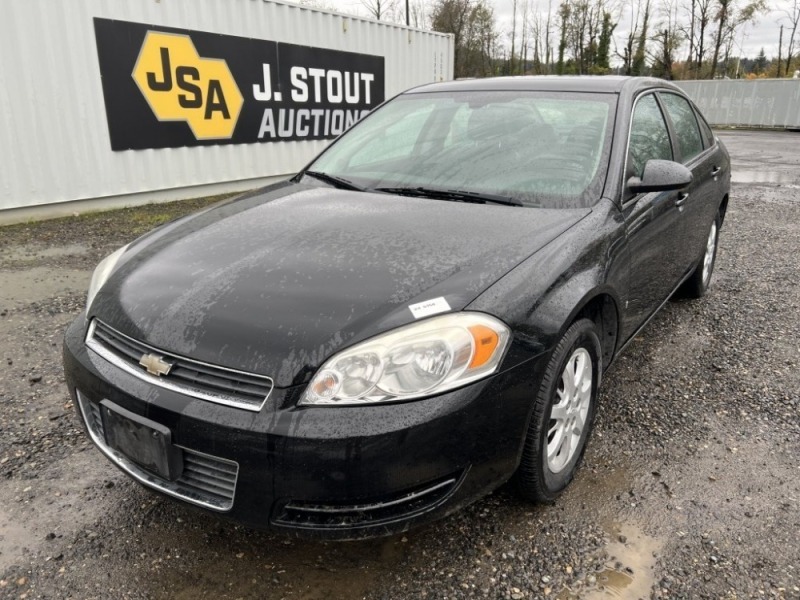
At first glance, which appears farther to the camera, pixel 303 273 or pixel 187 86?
pixel 187 86

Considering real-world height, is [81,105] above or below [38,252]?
above

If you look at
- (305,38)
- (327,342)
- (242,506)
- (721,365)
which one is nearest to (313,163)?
(327,342)

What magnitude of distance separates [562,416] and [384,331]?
90cm

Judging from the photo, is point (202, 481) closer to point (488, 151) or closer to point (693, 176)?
point (488, 151)

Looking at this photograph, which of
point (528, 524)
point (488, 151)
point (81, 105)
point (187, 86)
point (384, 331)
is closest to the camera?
point (384, 331)

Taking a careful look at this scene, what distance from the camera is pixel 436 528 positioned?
2256mm

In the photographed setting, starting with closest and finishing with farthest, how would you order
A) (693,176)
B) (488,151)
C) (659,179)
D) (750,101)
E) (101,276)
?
(101,276), (659,179), (488,151), (693,176), (750,101)

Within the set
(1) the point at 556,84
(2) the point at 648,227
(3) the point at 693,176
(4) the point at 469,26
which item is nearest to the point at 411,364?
(2) the point at 648,227

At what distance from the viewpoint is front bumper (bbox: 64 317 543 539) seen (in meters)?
1.70

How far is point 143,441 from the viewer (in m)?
1.88

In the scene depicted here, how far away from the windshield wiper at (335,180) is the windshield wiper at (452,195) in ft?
0.52

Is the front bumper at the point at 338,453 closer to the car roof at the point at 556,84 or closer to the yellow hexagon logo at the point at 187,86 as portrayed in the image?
the car roof at the point at 556,84

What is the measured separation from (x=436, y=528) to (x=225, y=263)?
4.03 feet

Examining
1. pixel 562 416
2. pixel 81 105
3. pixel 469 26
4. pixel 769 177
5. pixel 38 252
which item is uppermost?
pixel 469 26
